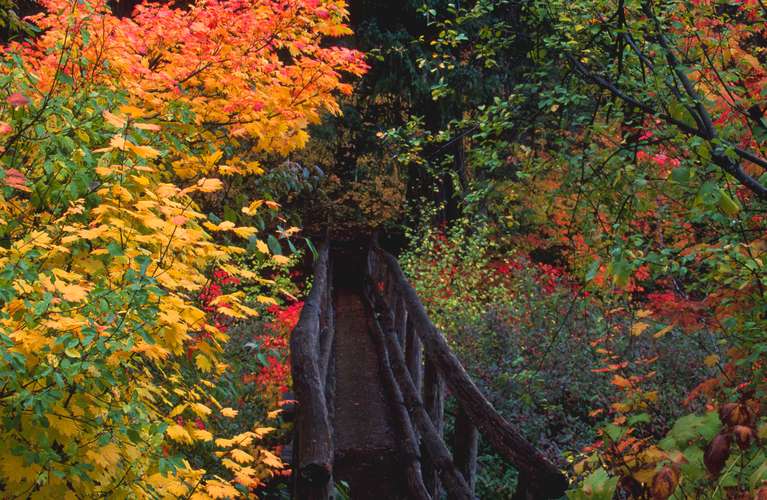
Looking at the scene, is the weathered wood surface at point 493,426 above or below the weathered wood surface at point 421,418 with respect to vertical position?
above

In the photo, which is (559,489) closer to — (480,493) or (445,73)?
(480,493)

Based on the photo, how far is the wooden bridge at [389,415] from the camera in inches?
158

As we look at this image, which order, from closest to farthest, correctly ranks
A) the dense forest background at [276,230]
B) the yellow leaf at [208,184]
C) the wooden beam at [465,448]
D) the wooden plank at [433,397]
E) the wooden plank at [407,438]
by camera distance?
the dense forest background at [276,230] < the yellow leaf at [208,184] < the wooden beam at [465,448] < the wooden plank at [407,438] < the wooden plank at [433,397]

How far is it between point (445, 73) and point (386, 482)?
11607mm

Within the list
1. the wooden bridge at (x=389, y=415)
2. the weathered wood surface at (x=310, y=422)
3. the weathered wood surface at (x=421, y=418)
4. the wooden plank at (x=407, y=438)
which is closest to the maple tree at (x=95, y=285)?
the weathered wood surface at (x=310, y=422)

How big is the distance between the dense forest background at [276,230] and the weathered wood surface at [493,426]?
22cm

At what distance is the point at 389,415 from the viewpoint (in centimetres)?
820

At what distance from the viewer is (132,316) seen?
123 inches

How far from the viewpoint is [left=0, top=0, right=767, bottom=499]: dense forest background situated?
313 centimetres

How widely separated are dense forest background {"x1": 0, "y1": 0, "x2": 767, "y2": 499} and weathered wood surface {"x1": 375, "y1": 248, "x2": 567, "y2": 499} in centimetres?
22

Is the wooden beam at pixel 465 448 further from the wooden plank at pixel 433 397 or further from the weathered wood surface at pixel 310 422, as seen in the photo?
the wooden plank at pixel 433 397

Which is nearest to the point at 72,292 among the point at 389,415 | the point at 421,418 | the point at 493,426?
the point at 493,426

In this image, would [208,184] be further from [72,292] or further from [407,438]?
[407,438]

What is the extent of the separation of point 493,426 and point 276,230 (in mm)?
2095
